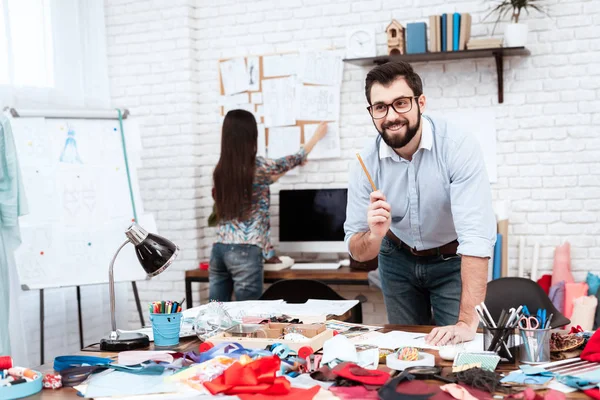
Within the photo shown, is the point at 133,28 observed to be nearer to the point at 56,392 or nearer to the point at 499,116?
the point at 499,116

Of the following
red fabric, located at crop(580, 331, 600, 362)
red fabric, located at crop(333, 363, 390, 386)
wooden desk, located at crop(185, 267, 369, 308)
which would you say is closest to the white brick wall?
wooden desk, located at crop(185, 267, 369, 308)

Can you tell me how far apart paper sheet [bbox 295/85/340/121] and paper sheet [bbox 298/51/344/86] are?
46 mm

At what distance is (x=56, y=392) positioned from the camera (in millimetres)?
1688

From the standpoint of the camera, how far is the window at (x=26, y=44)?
4148 millimetres

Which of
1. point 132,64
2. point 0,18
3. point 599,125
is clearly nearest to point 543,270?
point 599,125

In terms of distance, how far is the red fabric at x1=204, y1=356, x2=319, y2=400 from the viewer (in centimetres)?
156

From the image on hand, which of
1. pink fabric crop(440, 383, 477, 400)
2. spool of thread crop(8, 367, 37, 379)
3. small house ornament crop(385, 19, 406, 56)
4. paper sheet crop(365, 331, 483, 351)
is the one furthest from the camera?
small house ornament crop(385, 19, 406, 56)

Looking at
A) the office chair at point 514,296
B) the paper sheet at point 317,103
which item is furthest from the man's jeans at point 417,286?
the paper sheet at point 317,103

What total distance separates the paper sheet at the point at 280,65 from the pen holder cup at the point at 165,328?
2863 mm

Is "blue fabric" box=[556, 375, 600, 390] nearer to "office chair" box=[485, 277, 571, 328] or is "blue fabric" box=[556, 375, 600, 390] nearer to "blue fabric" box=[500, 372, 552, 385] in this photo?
"blue fabric" box=[500, 372, 552, 385]

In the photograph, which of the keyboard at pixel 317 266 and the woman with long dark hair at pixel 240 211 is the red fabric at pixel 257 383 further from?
the keyboard at pixel 317 266

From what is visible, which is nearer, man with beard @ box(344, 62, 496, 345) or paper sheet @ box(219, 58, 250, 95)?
man with beard @ box(344, 62, 496, 345)

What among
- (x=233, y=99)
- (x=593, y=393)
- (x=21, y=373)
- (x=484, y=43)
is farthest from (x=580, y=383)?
(x=233, y=99)

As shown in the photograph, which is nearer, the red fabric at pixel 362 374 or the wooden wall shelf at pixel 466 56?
the red fabric at pixel 362 374
